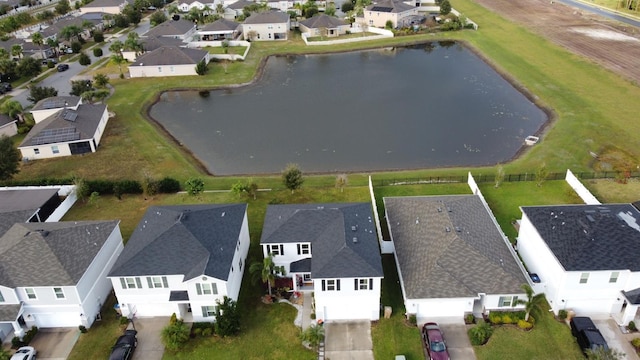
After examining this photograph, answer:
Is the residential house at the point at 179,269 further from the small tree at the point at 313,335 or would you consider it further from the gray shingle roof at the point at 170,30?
the gray shingle roof at the point at 170,30

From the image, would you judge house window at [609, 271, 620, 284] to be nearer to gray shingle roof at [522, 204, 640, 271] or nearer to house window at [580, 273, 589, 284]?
gray shingle roof at [522, 204, 640, 271]

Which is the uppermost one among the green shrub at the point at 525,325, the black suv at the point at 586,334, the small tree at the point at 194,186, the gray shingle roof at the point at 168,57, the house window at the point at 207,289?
the gray shingle roof at the point at 168,57

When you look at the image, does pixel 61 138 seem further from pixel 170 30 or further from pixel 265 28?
pixel 265 28

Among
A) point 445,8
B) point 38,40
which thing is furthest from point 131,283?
point 445,8

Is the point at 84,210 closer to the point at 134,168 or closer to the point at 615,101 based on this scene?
the point at 134,168

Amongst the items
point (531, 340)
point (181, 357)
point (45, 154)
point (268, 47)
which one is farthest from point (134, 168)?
point (268, 47)

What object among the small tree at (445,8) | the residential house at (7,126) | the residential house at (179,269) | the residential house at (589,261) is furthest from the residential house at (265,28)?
the residential house at (589,261)
